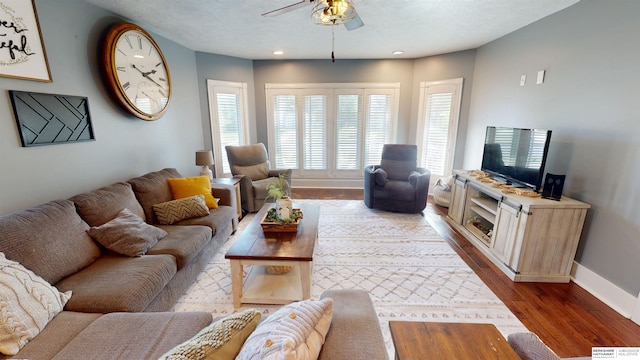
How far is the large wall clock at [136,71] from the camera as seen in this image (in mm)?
2537

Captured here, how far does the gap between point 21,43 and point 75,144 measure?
2.59 feet

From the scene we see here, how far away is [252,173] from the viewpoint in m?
4.27

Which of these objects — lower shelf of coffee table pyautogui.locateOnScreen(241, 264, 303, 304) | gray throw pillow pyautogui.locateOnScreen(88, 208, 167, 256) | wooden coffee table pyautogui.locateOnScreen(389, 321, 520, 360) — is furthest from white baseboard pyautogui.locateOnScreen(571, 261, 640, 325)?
gray throw pillow pyautogui.locateOnScreen(88, 208, 167, 256)

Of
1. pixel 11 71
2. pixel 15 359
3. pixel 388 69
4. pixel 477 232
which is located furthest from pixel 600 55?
pixel 11 71

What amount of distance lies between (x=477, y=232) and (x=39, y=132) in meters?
4.30

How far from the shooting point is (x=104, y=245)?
1923 mm

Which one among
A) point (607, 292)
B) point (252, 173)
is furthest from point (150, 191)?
point (607, 292)

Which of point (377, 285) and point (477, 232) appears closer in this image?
point (377, 285)

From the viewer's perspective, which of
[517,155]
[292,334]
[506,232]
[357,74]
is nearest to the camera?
[292,334]

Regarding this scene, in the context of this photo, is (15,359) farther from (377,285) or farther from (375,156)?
(375,156)

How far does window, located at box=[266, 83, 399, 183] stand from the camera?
506 cm

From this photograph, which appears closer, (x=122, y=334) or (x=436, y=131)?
(x=122, y=334)

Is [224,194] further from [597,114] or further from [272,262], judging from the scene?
[597,114]

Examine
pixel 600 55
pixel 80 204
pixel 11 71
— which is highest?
pixel 600 55
